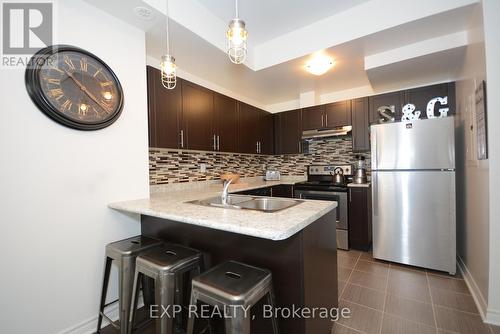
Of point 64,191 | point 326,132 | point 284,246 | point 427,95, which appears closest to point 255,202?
point 284,246

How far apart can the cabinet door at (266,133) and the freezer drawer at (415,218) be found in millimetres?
1719

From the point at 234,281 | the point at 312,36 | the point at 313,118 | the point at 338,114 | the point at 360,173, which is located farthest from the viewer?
the point at 313,118

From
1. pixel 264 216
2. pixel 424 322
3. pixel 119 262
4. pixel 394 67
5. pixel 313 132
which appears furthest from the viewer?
pixel 313 132

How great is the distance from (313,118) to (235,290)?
3.06 metres

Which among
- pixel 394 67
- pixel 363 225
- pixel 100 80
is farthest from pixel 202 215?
pixel 394 67

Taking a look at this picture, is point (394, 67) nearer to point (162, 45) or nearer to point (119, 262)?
point (162, 45)

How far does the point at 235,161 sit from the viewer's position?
11.5ft

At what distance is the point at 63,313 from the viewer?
1367 millimetres

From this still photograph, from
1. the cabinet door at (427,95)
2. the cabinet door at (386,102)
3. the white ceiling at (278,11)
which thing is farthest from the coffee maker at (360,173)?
the white ceiling at (278,11)

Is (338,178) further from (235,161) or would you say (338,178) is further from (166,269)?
(166,269)

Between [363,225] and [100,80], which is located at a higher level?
[100,80]

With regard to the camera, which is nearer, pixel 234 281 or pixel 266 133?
pixel 234 281

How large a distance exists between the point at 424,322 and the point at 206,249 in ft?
5.37

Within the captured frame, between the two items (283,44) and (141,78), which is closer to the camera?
(141,78)
